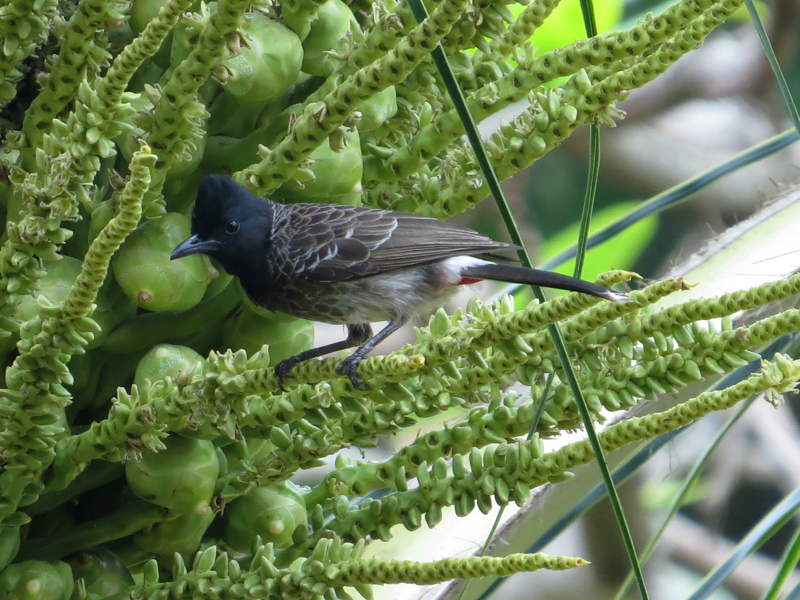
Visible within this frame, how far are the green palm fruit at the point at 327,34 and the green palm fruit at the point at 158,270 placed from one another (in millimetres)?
129

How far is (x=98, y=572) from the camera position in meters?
0.44

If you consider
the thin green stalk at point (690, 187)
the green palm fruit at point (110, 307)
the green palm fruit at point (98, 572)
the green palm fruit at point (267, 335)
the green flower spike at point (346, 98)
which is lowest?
the green palm fruit at point (98, 572)

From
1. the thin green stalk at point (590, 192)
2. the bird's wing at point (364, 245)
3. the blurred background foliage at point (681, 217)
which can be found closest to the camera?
the thin green stalk at point (590, 192)

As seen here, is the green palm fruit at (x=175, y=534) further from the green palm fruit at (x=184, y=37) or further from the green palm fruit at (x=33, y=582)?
the green palm fruit at (x=184, y=37)

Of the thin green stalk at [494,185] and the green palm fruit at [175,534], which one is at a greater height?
the thin green stalk at [494,185]

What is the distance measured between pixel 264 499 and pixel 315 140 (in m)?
0.22

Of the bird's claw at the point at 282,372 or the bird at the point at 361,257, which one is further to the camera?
the bird at the point at 361,257

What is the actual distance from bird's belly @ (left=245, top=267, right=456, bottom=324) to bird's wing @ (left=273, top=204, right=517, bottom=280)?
0.02 metres

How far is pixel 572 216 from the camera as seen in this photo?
1.21 m

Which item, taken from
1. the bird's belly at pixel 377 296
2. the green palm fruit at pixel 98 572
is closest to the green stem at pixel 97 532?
the green palm fruit at pixel 98 572

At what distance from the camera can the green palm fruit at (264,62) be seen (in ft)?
1.36

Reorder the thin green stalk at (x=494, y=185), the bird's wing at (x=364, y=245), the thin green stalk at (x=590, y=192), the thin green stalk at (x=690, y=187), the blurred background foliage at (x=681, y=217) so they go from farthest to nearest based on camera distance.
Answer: the blurred background foliage at (x=681, y=217)
the bird's wing at (x=364, y=245)
the thin green stalk at (x=690, y=187)
the thin green stalk at (x=590, y=192)
the thin green stalk at (x=494, y=185)

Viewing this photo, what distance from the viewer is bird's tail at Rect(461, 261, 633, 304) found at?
15.3 inches

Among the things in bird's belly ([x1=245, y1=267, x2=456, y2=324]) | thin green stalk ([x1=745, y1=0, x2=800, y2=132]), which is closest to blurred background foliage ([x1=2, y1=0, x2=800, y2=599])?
bird's belly ([x1=245, y1=267, x2=456, y2=324])
